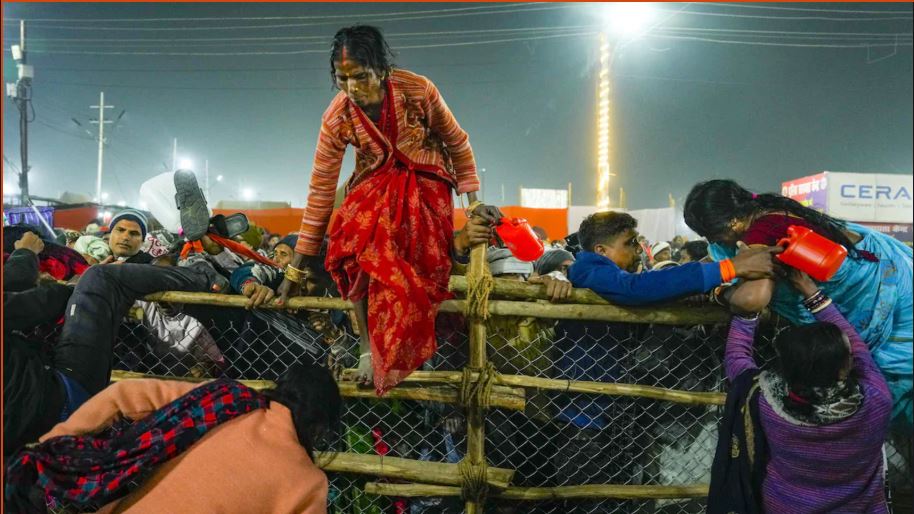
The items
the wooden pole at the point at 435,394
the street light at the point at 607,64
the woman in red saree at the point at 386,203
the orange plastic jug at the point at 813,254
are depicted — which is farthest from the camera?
the street light at the point at 607,64

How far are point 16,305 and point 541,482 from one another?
9.61 feet

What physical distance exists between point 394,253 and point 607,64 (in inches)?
712

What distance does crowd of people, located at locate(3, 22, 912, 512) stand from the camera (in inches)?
81.3

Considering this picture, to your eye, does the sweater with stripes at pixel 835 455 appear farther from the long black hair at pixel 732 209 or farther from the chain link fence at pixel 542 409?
the chain link fence at pixel 542 409

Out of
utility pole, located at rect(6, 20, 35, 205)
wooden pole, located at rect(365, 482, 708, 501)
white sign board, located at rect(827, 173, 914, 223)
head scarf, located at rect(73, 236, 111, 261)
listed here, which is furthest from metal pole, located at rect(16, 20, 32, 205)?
white sign board, located at rect(827, 173, 914, 223)

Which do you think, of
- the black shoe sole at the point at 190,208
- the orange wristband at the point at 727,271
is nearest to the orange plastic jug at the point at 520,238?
the orange wristband at the point at 727,271

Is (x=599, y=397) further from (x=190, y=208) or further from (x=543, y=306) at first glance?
A: (x=190, y=208)

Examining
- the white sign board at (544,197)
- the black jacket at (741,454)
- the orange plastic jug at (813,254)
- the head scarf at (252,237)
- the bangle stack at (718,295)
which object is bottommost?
the black jacket at (741,454)

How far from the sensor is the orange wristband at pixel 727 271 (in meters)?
2.52

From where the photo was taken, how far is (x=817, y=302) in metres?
2.42

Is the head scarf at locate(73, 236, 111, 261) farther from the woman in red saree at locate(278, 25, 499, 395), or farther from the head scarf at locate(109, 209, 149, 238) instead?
the woman in red saree at locate(278, 25, 499, 395)

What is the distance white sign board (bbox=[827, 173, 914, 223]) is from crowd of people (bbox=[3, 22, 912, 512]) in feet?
81.2

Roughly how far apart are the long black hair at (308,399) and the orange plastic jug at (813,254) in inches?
82.2

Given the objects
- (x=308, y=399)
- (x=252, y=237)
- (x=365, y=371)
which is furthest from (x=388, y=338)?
(x=252, y=237)
